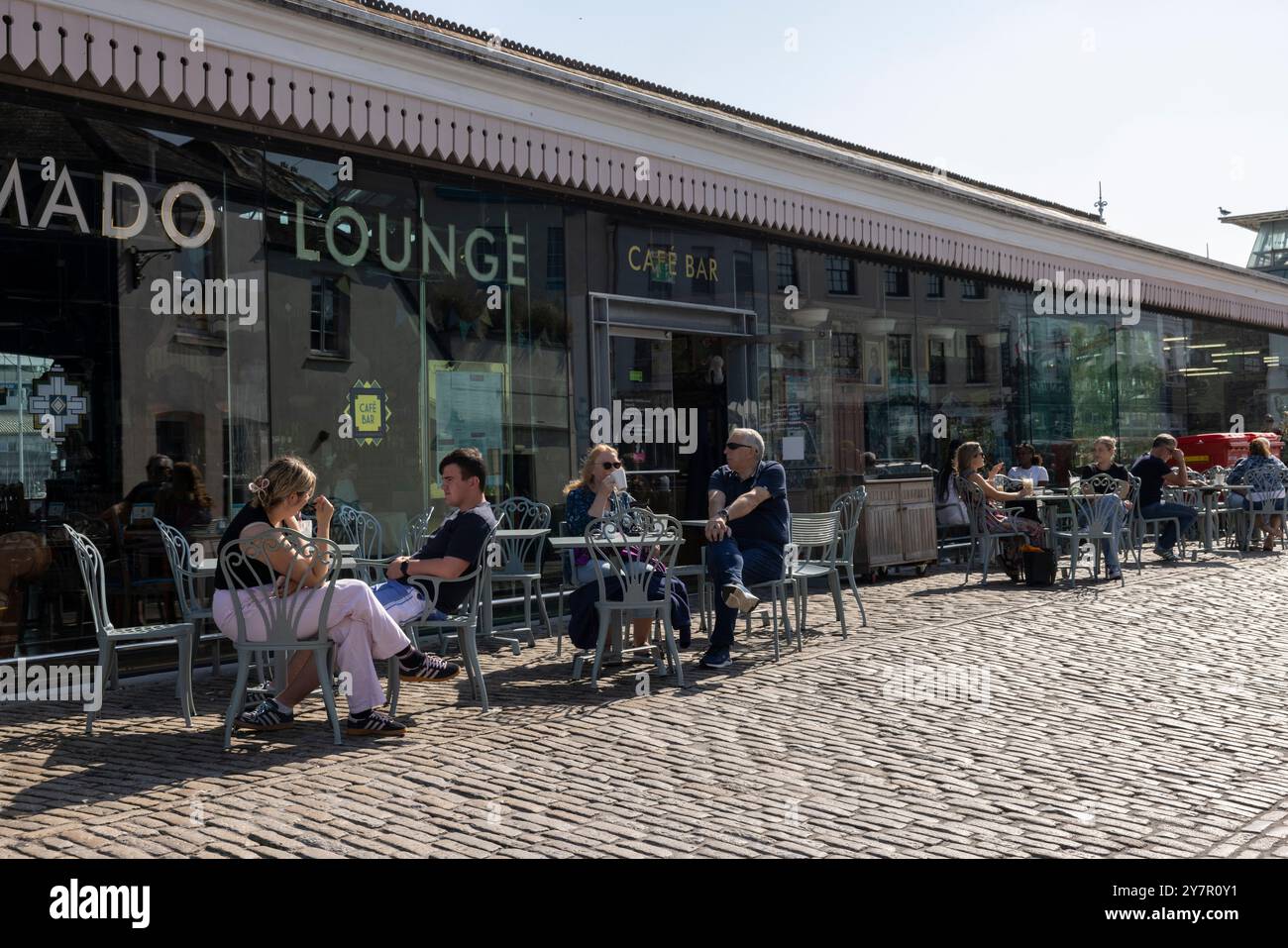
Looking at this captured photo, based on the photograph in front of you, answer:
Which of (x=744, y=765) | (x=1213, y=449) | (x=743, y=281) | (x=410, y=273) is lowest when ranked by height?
(x=744, y=765)

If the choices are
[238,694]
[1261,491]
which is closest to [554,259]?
[238,694]

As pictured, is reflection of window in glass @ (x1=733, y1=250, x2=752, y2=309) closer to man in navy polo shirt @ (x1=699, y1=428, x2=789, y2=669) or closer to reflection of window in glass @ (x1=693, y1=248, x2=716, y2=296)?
reflection of window in glass @ (x1=693, y1=248, x2=716, y2=296)

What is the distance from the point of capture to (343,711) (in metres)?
6.80

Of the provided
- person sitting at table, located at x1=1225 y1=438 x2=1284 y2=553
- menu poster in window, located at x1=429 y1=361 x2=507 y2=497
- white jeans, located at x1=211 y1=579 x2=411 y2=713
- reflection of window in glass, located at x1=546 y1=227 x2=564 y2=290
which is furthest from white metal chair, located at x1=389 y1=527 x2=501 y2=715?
person sitting at table, located at x1=1225 y1=438 x2=1284 y2=553

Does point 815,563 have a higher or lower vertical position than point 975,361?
lower

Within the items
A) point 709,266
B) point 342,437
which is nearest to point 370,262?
point 342,437

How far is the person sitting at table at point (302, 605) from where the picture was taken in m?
5.95

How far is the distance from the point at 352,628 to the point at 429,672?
2.23 feet

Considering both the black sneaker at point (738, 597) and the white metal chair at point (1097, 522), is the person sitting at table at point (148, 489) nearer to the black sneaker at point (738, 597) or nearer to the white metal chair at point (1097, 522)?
the black sneaker at point (738, 597)

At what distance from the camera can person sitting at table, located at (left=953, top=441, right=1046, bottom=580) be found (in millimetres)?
12305

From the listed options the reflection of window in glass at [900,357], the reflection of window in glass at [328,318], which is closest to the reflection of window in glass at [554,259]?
the reflection of window in glass at [328,318]

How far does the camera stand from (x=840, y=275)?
14562 mm

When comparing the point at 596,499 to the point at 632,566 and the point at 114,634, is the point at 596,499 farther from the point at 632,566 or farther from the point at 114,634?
the point at 114,634
